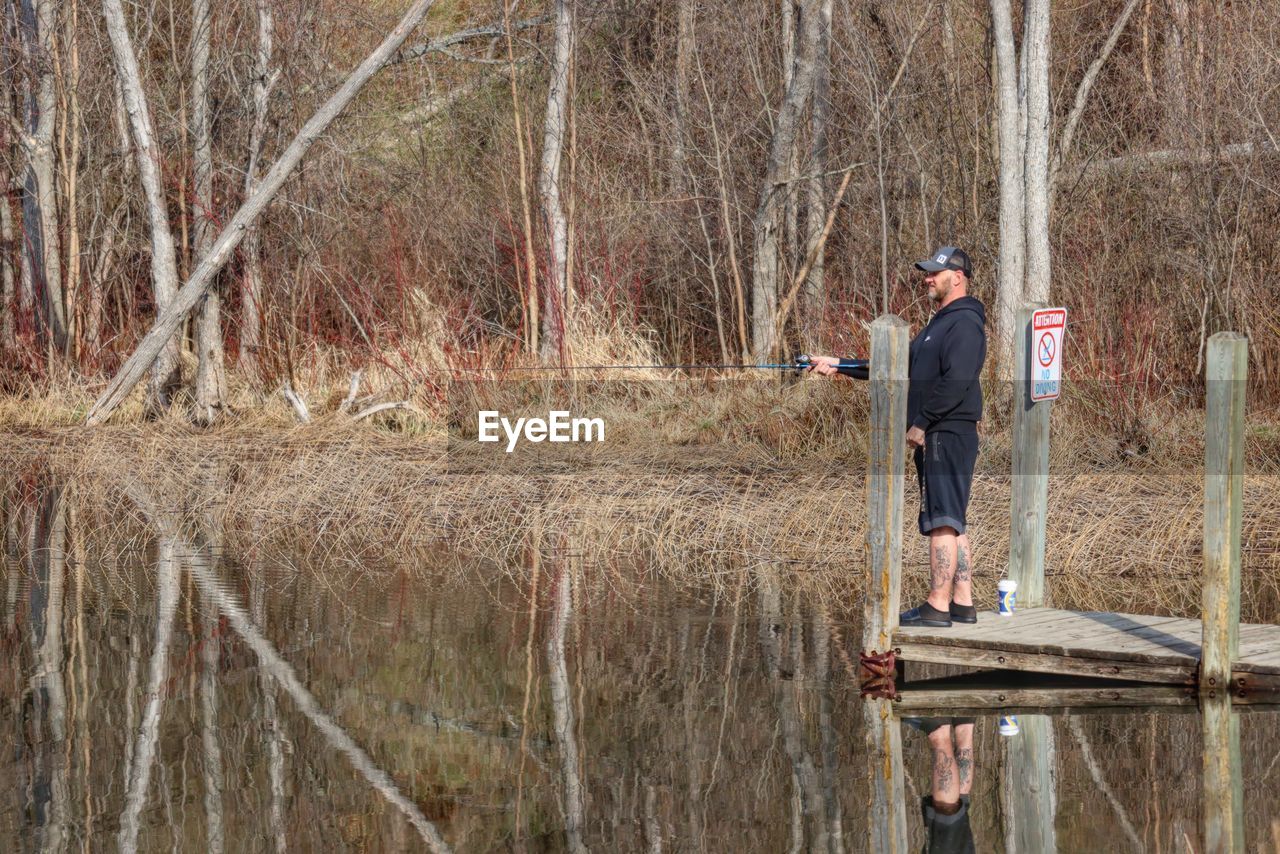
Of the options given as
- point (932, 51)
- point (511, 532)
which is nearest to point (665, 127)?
point (932, 51)

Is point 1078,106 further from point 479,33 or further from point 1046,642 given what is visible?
point 1046,642

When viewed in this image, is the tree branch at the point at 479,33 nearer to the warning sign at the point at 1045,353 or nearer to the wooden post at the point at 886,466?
the warning sign at the point at 1045,353

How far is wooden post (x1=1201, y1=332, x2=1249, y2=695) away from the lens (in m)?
7.74

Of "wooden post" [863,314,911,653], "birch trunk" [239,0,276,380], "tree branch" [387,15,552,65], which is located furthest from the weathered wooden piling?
"tree branch" [387,15,552,65]

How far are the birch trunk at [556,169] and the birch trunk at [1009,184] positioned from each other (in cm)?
596

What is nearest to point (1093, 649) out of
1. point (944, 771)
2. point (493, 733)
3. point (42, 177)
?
point (944, 771)

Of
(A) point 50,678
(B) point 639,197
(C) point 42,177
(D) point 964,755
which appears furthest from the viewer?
(B) point 639,197

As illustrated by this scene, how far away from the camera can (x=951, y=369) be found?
27.3ft

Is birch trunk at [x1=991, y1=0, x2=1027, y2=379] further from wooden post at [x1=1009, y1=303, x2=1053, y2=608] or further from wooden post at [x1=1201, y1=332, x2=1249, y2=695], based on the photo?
wooden post at [x1=1201, y1=332, x2=1249, y2=695]

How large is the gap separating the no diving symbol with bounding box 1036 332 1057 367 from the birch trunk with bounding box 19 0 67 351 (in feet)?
51.7

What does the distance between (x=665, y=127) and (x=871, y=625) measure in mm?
15195

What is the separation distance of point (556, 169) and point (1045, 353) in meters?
12.8

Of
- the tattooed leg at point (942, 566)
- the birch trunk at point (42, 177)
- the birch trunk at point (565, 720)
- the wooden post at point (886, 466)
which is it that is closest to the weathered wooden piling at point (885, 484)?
the wooden post at point (886, 466)

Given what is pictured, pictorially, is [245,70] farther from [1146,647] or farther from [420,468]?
[1146,647]
